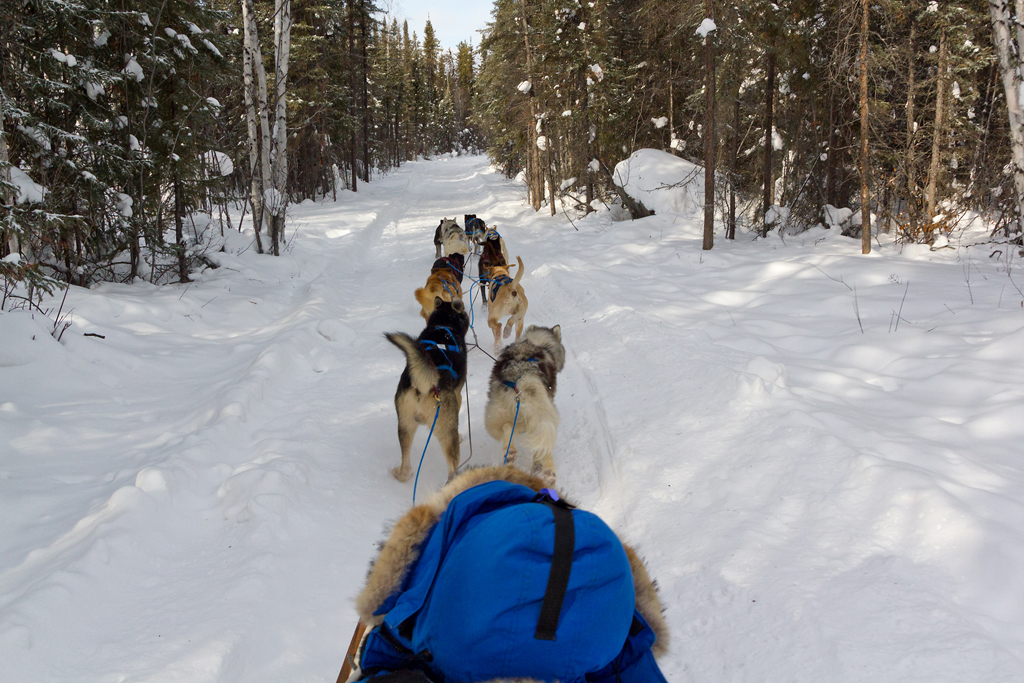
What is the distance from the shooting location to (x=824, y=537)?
3.14m

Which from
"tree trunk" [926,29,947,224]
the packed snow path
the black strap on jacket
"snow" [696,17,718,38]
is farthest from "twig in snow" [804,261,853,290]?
the black strap on jacket

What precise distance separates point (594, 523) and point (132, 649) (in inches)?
97.6

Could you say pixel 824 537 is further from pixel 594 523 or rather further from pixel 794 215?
pixel 794 215

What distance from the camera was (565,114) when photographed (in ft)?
66.5

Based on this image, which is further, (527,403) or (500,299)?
(500,299)

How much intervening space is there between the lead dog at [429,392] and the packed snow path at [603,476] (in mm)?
497

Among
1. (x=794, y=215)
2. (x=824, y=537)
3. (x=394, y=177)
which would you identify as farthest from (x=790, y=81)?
(x=394, y=177)

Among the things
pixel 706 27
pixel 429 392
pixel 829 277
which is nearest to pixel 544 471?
pixel 429 392

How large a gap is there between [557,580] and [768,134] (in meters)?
15.7

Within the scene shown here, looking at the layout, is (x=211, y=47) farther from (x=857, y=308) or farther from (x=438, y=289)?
(x=857, y=308)

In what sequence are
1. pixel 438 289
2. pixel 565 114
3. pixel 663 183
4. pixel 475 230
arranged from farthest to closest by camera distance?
pixel 565 114 → pixel 663 183 → pixel 475 230 → pixel 438 289

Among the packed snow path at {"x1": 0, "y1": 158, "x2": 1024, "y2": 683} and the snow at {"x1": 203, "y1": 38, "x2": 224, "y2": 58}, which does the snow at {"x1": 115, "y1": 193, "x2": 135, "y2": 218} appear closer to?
the packed snow path at {"x1": 0, "y1": 158, "x2": 1024, "y2": 683}

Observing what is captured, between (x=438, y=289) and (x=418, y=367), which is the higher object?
(x=438, y=289)

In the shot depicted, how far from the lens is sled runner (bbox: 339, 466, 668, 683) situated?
51.3 inches
